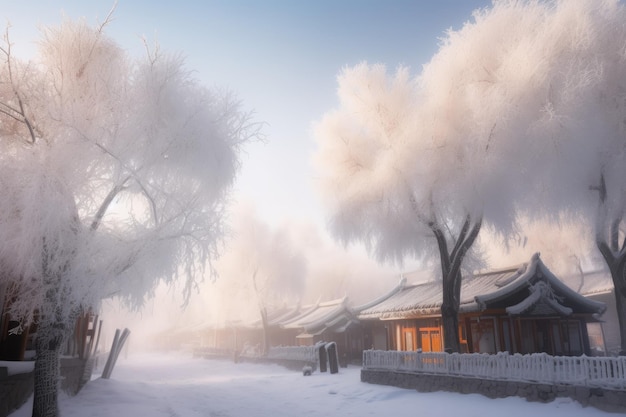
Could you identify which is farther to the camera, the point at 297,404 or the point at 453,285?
the point at 453,285

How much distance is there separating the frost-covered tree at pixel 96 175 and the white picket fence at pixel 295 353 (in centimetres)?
1930

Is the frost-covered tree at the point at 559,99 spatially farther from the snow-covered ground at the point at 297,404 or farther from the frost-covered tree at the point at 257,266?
the frost-covered tree at the point at 257,266

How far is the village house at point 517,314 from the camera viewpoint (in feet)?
59.5

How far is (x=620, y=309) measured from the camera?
14.6 m

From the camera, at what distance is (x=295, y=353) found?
29.2 metres

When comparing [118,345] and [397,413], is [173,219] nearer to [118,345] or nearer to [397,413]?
[397,413]

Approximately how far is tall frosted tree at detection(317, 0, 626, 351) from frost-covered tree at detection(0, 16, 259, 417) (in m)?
7.33

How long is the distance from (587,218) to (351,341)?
20.3 m

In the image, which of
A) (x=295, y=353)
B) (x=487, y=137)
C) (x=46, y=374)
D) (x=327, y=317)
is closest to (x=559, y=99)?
(x=487, y=137)

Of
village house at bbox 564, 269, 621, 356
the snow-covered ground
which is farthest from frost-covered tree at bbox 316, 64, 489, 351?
village house at bbox 564, 269, 621, 356

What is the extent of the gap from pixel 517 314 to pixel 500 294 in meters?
1.13

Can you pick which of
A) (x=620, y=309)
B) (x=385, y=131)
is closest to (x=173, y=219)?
(x=385, y=131)

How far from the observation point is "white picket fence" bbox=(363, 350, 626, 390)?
1041cm

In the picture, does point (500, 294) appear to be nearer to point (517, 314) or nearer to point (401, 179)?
point (517, 314)
